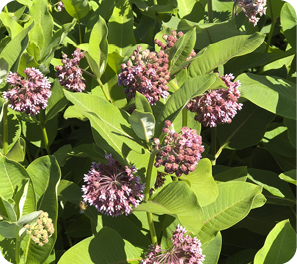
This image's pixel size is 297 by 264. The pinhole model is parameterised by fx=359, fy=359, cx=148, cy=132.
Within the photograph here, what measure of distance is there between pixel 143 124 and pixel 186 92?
262 mm

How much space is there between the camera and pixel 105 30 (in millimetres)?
2553

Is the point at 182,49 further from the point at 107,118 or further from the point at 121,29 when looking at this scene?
the point at 121,29

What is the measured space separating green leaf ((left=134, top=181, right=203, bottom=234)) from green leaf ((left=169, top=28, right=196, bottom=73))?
78 centimetres

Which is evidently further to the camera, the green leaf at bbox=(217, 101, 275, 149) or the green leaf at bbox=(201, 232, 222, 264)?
the green leaf at bbox=(217, 101, 275, 149)

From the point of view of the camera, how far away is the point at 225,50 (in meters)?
Result: 2.21

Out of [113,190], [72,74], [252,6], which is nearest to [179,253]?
[113,190]

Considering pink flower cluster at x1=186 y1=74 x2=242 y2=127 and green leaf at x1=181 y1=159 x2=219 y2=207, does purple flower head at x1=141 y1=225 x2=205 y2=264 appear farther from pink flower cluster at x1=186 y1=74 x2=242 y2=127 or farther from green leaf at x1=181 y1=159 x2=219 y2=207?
pink flower cluster at x1=186 y1=74 x2=242 y2=127

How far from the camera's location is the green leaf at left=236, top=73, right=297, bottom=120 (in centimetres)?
256

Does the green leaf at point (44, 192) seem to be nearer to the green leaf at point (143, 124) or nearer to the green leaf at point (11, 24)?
the green leaf at point (143, 124)

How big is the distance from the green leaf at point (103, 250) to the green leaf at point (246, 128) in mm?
1458

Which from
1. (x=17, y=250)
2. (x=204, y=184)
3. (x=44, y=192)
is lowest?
(x=17, y=250)

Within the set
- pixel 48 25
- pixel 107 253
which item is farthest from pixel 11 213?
pixel 48 25

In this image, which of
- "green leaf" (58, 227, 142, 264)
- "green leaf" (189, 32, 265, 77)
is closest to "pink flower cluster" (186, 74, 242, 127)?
"green leaf" (189, 32, 265, 77)

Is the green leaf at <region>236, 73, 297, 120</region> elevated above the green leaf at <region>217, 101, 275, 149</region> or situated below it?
above
